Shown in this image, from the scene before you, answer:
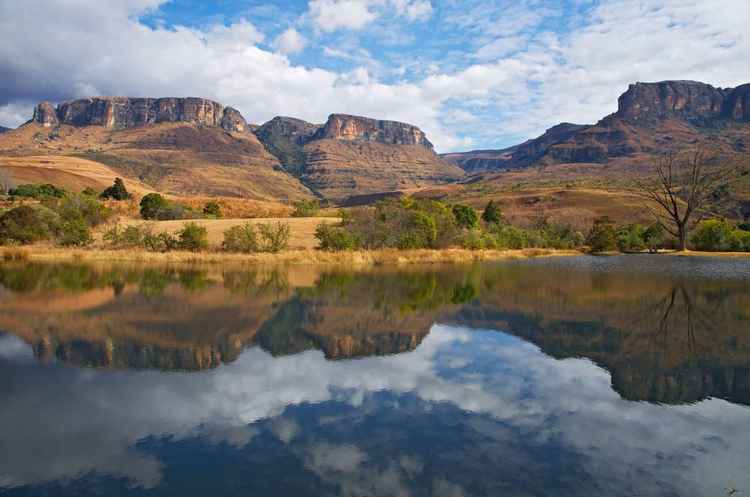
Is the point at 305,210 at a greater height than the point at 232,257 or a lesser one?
greater

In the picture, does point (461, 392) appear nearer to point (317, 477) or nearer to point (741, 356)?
point (317, 477)

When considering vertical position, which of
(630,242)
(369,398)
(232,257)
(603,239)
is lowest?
(232,257)

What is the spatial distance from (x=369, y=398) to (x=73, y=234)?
5449 cm

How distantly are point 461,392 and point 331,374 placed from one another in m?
3.56

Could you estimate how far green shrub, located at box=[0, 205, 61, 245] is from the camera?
53969mm

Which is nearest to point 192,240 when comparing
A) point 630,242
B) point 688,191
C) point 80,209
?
point 80,209

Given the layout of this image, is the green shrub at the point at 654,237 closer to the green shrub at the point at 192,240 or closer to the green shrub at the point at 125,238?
the green shrub at the point at 192,240

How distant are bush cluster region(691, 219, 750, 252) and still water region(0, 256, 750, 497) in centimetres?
6311

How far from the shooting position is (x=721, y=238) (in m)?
77.7

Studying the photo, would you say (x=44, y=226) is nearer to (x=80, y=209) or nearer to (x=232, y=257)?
(x=80, y=209)

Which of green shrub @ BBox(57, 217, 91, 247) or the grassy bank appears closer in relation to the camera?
the grassy bank

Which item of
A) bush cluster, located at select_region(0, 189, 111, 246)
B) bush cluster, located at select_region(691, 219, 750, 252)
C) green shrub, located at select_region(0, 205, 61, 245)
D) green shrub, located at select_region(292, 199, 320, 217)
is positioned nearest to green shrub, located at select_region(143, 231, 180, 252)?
bush cluster, located at select_region(0, 189, 111, 246)

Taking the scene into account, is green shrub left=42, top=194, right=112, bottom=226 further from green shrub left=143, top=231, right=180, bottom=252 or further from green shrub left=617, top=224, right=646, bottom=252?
green shrub left=617, top=224, right=646, bottom=252

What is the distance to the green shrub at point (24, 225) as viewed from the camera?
53969 mm
